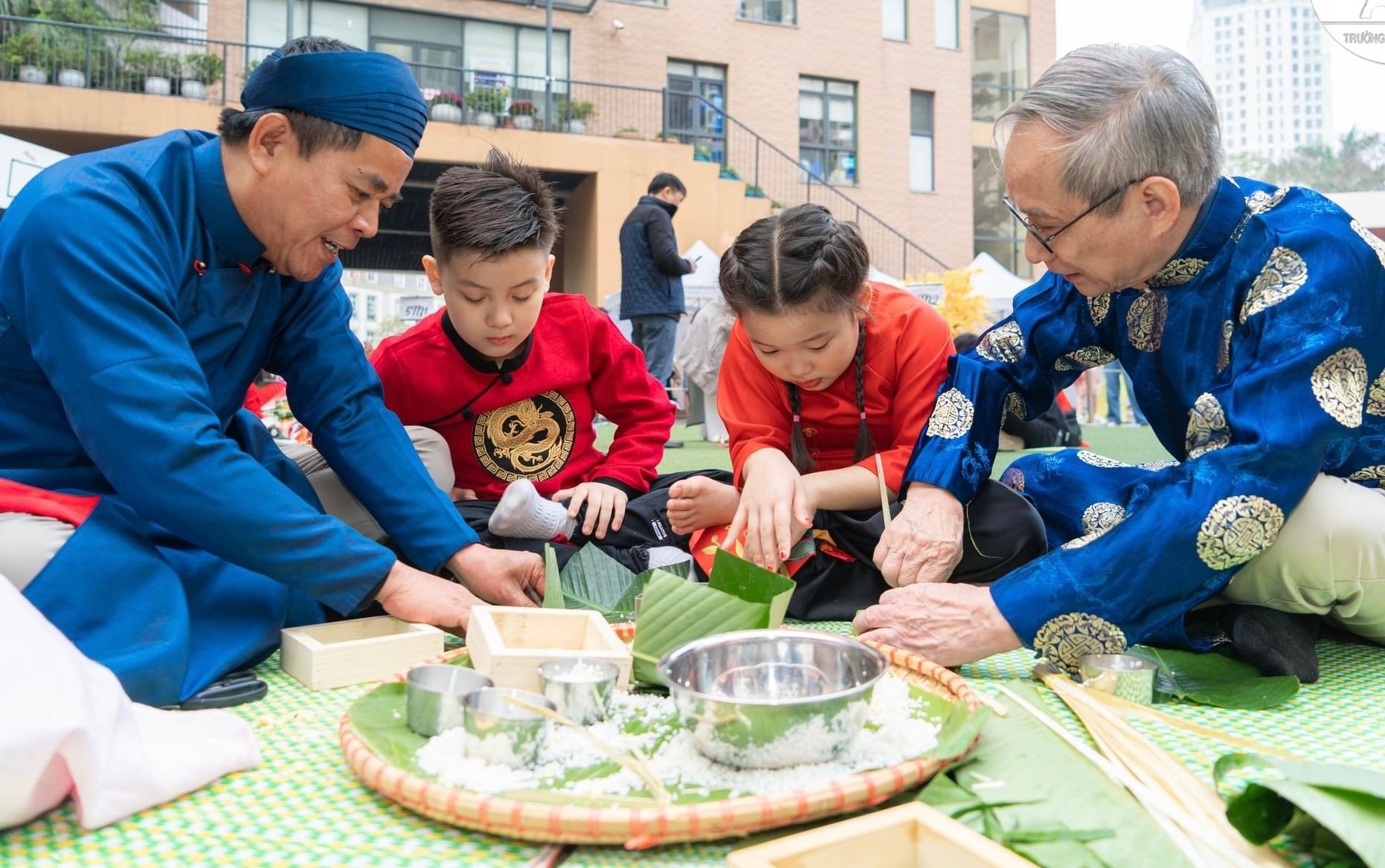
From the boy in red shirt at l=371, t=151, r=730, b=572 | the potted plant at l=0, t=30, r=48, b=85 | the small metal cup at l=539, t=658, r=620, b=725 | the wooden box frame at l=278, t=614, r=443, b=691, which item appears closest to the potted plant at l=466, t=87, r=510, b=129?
the potted plant at l=0, t=30, r=48, b=85

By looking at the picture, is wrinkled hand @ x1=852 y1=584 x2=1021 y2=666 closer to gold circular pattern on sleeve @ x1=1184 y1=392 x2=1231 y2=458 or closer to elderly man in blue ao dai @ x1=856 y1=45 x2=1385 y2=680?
elderly man in blue ao dai @ x1=856 y1=45 x2=1385 y2=680

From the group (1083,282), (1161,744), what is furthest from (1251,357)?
(1161,744)

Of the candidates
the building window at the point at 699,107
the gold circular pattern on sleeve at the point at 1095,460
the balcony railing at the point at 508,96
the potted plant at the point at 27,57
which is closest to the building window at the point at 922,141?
the balcony railing at the point at 508,96

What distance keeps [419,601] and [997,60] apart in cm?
2074

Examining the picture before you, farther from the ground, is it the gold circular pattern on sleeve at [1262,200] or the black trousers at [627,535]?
the gold circular pattern on sleeve at [1262,200]

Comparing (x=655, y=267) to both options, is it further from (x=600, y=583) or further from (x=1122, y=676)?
(x=1122, y=676)

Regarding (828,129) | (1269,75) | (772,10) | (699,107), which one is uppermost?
(1269,75)

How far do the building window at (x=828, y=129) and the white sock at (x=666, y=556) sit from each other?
1559 cm

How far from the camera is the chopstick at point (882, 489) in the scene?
2.04 m

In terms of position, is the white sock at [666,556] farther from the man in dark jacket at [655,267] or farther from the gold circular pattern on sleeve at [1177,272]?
the man in dark jacket at [655,267]

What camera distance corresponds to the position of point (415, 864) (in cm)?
109

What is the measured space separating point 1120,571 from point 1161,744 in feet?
0.88

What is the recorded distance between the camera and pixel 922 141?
728 inches

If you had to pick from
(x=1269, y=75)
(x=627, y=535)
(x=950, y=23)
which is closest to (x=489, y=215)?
(x=627, y=535)
